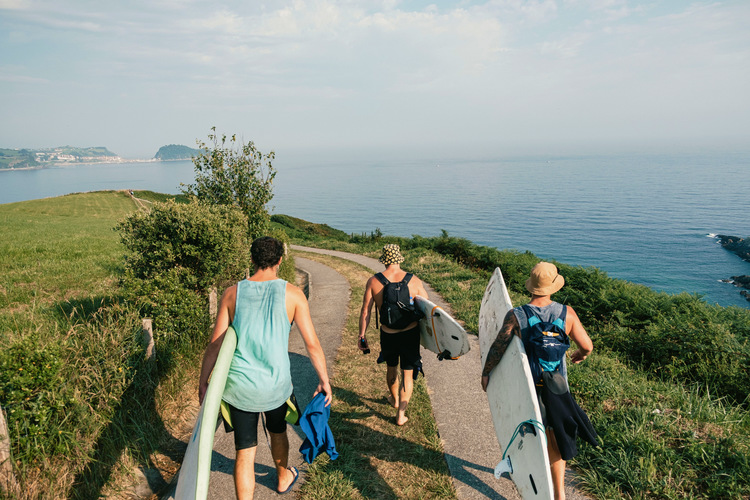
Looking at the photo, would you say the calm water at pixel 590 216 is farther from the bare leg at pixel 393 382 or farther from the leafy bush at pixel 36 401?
the leafy bush at pixel 36 401

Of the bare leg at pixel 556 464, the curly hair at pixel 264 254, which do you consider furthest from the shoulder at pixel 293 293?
the bare leg at pixel 556 464

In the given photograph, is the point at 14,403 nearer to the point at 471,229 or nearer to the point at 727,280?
the point at 727,280

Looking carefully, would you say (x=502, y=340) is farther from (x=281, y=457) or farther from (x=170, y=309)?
(x=170, y=309)

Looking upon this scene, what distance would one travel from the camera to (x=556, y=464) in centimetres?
339

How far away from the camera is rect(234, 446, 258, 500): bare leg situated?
321 cm

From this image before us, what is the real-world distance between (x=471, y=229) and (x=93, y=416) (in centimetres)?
7309

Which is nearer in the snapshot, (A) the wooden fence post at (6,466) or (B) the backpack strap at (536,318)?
(B) the backpack strap at (536,318)

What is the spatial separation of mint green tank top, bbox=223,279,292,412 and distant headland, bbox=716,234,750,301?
4963cm

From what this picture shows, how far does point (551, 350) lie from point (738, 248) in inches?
2533

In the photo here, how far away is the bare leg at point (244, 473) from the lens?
321cm

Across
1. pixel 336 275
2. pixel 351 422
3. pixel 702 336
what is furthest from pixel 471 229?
pixel 351 422

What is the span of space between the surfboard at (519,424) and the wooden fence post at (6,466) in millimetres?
4115

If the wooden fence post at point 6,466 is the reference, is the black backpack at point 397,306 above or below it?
above

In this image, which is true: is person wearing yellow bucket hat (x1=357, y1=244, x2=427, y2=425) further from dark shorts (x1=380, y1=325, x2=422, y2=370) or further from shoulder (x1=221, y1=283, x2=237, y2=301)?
shoulder (x1=221, y1=283, x2=237, y2=301)
